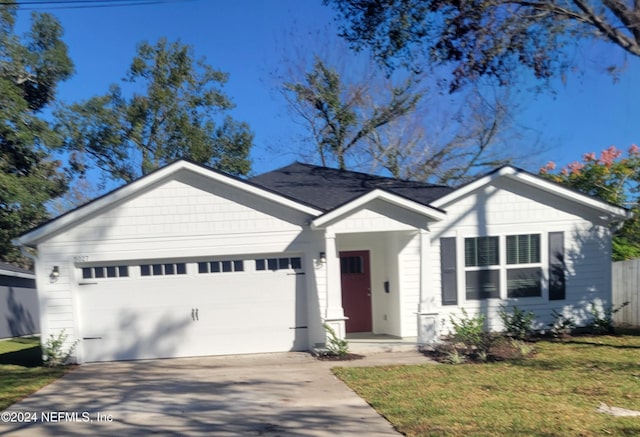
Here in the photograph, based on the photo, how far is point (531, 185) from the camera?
1158cm

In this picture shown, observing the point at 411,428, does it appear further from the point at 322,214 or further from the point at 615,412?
the point at 322,214

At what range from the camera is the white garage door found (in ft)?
33.9

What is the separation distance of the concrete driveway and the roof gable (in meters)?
3.77

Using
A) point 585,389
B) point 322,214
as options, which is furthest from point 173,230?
point 585,389

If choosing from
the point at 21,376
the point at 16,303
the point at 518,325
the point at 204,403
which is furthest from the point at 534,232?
the point at 16,303

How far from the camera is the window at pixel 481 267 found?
37.7 ft

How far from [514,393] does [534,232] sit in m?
5.79

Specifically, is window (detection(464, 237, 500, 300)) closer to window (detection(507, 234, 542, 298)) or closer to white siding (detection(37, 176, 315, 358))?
window (detection(507, 234, 542, 298))

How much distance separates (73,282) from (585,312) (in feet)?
36.6

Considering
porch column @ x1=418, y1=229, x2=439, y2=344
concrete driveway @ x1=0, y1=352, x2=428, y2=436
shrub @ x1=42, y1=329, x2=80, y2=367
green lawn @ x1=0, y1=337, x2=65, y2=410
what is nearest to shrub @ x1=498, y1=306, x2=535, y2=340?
porch column @ x1=418, y1=229, x2=439, y2=344

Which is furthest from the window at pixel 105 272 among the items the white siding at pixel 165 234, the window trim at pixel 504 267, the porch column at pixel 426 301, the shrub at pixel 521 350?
the shrub at pixel 521 350

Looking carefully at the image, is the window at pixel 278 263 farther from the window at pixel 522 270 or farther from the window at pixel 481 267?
the window at pixel 522 270

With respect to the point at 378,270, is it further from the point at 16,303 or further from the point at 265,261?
the point at 16,303

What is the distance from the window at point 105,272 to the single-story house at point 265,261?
2 cm
